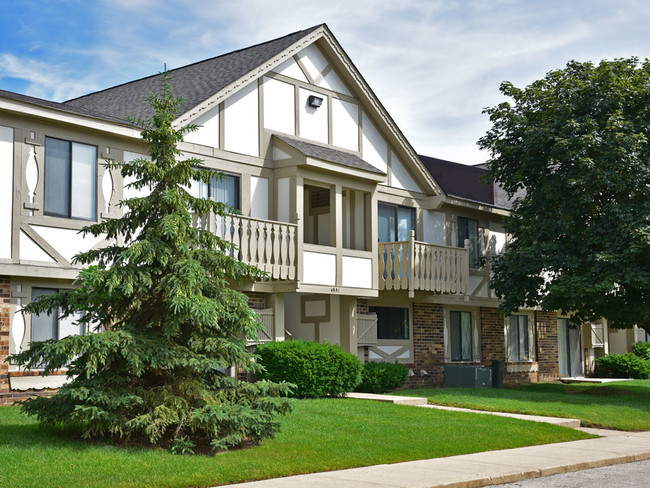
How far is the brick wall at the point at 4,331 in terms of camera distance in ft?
51.1

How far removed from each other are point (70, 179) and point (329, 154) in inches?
294

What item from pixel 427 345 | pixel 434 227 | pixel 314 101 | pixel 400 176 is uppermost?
pixel 314 101

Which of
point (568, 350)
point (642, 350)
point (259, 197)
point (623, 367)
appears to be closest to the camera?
point (259, 197)

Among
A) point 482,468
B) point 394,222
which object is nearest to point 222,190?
point 394,222

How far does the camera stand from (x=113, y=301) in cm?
1192

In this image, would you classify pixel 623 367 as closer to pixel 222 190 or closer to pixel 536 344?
pixel 536 344

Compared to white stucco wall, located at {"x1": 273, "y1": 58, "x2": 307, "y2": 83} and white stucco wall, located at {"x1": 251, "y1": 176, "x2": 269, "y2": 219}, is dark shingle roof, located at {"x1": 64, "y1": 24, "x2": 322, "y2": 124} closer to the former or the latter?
white stucco wall, located at {"x1": 273, "y1": 58, "x2": 307, "y2": 83}

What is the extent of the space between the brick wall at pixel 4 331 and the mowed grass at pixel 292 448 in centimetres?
141

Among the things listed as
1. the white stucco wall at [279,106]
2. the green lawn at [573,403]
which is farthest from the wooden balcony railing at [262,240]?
the green lawn at [573,403]

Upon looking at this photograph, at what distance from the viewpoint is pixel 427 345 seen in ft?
84.9

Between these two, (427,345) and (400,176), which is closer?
(400,176)

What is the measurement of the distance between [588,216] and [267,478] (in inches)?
675

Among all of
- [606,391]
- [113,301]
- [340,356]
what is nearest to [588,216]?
[606,391]

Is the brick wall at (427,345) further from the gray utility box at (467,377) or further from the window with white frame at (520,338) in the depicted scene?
the window with white frame at (520,338)
